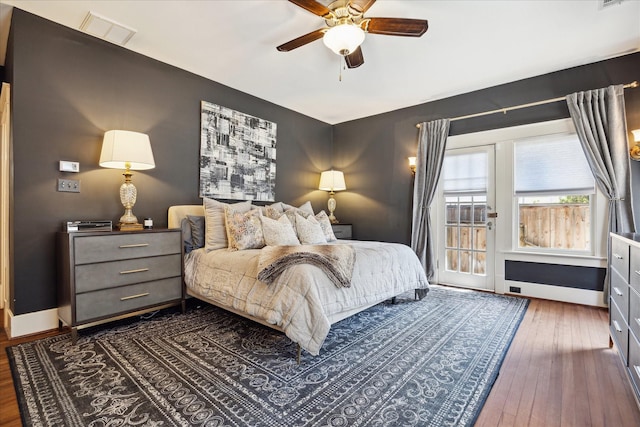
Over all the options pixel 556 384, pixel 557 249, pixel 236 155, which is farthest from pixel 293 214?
pixel 557 249

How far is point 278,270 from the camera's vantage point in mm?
2123

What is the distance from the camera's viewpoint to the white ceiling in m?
2.42

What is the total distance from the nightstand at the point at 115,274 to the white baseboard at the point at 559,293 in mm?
3942

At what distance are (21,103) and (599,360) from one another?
15.9 ft

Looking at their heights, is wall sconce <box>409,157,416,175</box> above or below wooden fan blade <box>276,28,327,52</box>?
below

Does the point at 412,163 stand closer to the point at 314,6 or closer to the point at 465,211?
the point at 465,211

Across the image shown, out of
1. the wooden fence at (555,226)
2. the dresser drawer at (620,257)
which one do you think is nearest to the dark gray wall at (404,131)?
the wooden fence at (555,226)

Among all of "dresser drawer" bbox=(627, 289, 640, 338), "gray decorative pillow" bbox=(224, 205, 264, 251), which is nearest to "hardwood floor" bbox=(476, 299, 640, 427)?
"dresser drawer" bbox=(627, 289, 640, 338)

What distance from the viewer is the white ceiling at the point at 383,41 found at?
7.95 ft

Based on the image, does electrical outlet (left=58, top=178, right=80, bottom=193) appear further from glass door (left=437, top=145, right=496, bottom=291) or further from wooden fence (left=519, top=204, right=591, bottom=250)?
wooden fence (left=519, top=204, right=591, bottom=250)

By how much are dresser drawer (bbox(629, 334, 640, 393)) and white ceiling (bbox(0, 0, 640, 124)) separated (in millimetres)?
2459

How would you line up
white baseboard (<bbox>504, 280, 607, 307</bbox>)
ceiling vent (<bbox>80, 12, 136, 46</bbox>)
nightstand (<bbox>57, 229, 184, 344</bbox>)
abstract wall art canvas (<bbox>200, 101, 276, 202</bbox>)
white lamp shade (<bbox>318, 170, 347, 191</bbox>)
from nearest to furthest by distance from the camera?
nightstand (<bbox>57, 229, 184, 344</bbox>), ceiling vent (<bbox>80, 12, 136, 46</bbox>), white baseboard (<bbox>504, 280, 607, 307</bbox>), abstract wall art canvas (<bbox>200, 101, 276, 202</bbox>), white lamp shade (<bbox>318, 170, 347, 191</bbox>)

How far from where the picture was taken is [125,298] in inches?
100

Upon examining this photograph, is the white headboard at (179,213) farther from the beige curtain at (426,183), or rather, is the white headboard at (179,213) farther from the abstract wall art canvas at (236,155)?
the beige curtain at (426,183)
